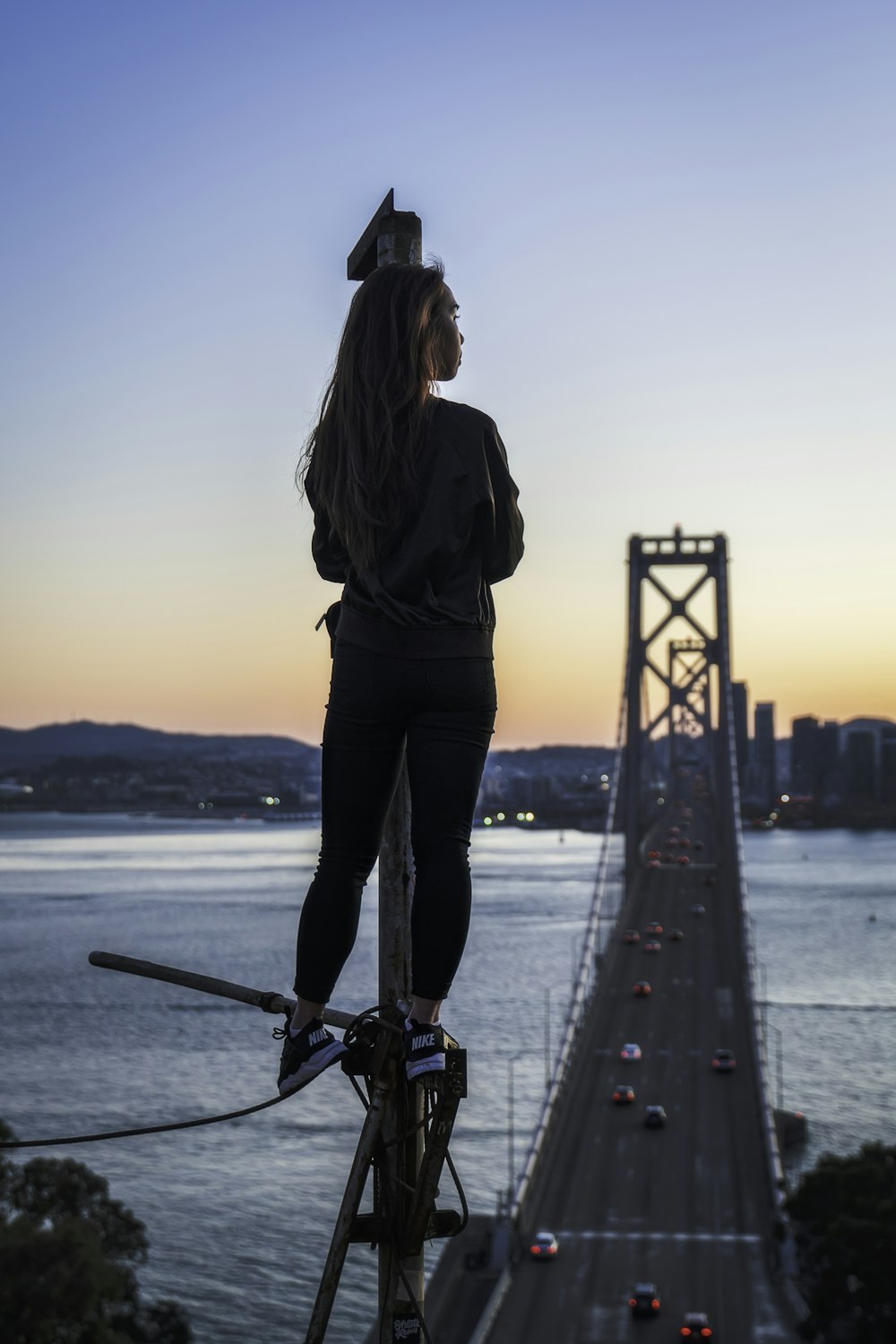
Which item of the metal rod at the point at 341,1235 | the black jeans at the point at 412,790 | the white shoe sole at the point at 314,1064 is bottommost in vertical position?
the metal rod at the point at 341,1235

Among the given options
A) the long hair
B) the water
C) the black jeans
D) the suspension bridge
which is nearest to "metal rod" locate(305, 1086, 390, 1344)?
the black jeans

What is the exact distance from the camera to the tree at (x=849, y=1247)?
16609 mm

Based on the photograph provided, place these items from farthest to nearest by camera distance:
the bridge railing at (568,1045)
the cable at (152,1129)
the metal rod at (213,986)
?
1. the bridge railing at (568,1045)
2. the metal rod at (213,986)
3. the cable at (152,1129)

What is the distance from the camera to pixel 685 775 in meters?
77.9

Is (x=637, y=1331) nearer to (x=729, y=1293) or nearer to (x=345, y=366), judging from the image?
(x=729, y=1293)

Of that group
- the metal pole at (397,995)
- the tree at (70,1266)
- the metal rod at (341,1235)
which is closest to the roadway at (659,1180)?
the tree at (70,1266)

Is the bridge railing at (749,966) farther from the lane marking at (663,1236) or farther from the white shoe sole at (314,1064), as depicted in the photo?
the white shoe sole at (314,1064)

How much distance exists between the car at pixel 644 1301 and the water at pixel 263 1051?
4731 millimetres

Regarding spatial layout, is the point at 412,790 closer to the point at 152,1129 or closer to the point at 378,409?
the point at 378,409

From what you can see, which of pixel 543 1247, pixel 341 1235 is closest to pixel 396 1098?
pixel 341 1235

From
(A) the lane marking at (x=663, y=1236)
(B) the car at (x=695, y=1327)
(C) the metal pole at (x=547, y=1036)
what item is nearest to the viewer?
(B) the car at (x=695, y=1327)

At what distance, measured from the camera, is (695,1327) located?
16578 mm

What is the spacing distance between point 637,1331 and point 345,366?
16782 mm

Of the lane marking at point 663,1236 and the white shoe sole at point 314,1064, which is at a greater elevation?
the white shoe sole at point 314,1064
